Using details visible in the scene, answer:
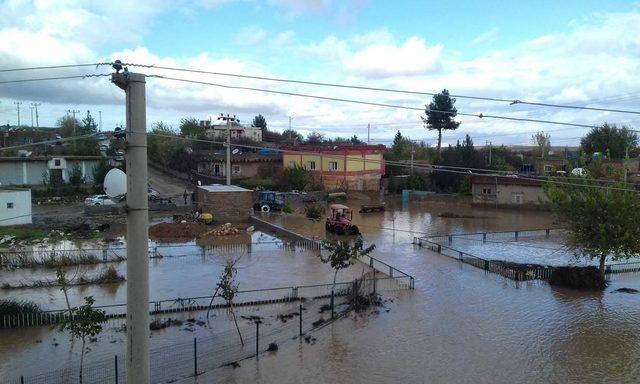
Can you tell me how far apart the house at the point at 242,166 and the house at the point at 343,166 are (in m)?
1.72

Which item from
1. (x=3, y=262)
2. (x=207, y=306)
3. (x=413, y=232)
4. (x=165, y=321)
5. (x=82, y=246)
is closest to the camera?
(x=165, y=321)

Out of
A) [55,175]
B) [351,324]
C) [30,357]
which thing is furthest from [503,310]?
[55,175]

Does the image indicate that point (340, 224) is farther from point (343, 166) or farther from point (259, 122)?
point (259, 122)

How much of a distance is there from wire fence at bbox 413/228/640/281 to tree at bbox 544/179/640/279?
196 centimetres

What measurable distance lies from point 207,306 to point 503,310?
32.1 feet

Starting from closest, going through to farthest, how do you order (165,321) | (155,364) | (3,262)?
1. (155,364)
2. (165,321)
3. (3,262)

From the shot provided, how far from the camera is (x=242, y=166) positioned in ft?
201

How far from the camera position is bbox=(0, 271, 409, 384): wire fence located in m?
11.9

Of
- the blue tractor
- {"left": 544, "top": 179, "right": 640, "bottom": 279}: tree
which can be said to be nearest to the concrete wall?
the blue tractor

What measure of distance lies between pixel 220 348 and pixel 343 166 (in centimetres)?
4481

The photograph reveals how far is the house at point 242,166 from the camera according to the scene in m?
60.5

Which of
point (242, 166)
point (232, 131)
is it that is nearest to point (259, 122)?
point (232, 131)

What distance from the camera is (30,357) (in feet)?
43.0

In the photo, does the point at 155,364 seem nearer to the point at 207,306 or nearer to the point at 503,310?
the point at 207,306
